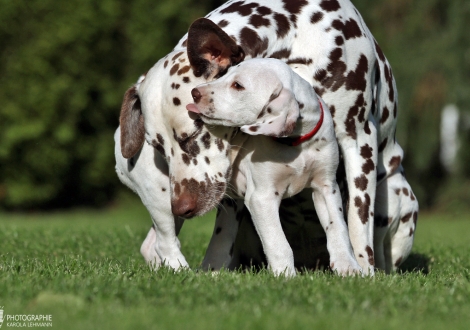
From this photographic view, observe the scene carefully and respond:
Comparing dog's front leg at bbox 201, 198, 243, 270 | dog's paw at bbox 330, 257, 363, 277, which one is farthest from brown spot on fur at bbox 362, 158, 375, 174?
dog's front leg at bbox 201, 198, 243, 270

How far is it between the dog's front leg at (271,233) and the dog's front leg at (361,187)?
774 mm

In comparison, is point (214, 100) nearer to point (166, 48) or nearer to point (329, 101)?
point (329, 101)

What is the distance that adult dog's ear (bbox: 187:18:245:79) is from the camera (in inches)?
185

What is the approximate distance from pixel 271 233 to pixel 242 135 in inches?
26.8

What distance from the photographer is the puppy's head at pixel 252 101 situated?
4.52 m

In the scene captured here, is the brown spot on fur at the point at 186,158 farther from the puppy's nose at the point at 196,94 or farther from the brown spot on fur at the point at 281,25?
the brown spot on fur at the point at 281,25

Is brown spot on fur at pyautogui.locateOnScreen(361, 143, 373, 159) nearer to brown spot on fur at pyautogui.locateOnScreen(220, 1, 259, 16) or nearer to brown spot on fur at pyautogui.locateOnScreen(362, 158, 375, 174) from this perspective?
brown spot on fur at pyautogui.locateOnScreen(362, 158, 375, 174)

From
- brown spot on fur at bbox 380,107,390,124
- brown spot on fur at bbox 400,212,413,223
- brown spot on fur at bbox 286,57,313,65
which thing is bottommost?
brown spot on fur at bbox 400,212,413,223

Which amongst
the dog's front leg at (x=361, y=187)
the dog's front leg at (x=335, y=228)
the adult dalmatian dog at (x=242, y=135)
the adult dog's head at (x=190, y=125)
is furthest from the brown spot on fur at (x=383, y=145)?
the adult dog's head at (x=190, y=125)

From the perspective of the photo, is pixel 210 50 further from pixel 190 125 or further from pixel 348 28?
pixel 348 28

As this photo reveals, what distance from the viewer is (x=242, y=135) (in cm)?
504

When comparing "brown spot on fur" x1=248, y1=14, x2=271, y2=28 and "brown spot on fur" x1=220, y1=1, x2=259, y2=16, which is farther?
"brown spot on fur" x1=220, y1=1, x2=259, y2=16

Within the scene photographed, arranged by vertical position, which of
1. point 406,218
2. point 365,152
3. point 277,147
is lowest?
point 406,218

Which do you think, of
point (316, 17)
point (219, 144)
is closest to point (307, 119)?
point (219, 144)
